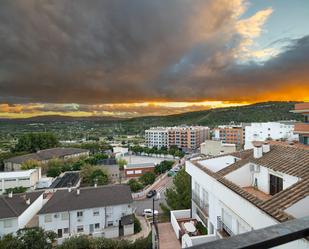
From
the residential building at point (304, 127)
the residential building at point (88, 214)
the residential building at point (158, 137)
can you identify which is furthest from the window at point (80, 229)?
the residential building at point (158, 137)

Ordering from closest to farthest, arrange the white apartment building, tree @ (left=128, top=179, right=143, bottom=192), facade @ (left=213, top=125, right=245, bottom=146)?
tree @ (left=128, top=179, right=143, bottom=192) → the white apartment building → facade @ (left=213, top=125, right=245, bottom=146)

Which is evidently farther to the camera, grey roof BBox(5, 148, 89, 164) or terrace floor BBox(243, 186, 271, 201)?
grey roof BBox(5, 148, 89, 164)

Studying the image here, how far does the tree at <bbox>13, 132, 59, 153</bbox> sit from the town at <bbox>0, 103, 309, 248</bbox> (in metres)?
1.73

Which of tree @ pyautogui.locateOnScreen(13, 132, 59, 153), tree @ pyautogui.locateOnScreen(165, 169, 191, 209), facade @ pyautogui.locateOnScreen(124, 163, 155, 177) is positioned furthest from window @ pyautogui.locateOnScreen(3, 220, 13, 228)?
tree @ pyautogui.locateOnScreen(13, 132, 59, 153)

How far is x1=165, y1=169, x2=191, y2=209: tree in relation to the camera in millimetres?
16109

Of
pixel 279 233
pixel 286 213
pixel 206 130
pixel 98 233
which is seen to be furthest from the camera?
pixel 206 130

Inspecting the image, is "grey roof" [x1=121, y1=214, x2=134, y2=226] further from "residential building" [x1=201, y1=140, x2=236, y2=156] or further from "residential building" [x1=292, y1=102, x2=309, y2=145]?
"residential building" [x1=201, y1=140, x2=236, y2=156]

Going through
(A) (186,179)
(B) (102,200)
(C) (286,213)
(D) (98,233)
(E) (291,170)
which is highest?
(E) (291,170)

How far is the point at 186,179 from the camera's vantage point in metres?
16.7

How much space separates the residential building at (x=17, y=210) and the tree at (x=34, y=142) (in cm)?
3664

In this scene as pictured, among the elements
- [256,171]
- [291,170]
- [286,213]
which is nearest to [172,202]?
[256,171]

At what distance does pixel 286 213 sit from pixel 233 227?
2.99m

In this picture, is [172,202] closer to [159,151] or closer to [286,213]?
[286,213]

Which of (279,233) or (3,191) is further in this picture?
(3,191)
